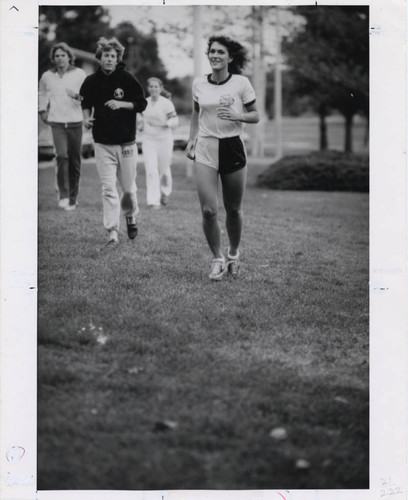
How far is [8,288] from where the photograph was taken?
11.7ft

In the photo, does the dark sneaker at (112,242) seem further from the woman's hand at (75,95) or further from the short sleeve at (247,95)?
the short sleeve at (247,95)

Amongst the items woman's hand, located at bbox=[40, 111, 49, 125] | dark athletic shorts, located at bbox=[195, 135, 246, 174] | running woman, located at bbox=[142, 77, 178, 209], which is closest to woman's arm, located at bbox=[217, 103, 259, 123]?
dark athletic shorts, located at bbox=[195, 135, 246, 174]

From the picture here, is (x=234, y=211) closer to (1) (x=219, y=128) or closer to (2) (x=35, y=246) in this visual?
(1) (x=219, y=128)

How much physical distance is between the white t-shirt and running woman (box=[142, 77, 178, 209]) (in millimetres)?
2264

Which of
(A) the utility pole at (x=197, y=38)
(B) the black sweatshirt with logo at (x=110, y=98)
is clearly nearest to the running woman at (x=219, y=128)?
(A) the utility pole at (x=197, y=38)

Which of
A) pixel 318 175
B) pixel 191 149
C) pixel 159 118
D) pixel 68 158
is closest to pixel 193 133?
pixel 191 149

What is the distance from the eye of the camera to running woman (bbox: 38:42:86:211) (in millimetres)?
4281

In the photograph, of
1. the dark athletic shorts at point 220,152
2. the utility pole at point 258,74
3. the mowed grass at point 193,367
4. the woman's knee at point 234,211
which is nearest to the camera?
the mowed grass at point 193,367

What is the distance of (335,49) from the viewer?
8359 mm

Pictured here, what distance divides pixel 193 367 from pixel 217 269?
1.13 metres

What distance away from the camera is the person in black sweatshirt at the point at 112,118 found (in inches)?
181

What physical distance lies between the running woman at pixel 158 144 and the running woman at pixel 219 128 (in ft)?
7.01

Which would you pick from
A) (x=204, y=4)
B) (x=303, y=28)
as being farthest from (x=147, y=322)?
(x=303, y=28)
